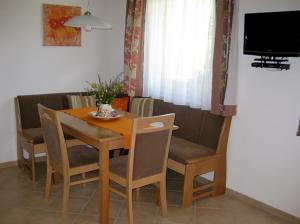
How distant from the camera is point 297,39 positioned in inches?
109

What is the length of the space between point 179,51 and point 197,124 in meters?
0.86

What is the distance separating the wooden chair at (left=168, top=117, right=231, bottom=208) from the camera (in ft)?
10.8

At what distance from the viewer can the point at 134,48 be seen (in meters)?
4.46

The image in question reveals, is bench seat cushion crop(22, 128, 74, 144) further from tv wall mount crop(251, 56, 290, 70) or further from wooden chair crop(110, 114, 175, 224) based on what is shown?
tv wall mount crop(251, 56, 290, 70)

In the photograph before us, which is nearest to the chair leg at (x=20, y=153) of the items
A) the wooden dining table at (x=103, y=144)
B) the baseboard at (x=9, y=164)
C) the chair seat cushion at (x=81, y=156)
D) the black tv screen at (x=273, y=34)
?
the baseboard at (x=9, y=164)

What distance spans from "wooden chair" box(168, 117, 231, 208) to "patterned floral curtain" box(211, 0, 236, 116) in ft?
0.43

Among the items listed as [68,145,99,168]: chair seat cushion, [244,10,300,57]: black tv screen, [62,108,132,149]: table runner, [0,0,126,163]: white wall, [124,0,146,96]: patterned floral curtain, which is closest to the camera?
[244,10,300,57]: black tv screen

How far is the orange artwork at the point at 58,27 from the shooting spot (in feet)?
14.3

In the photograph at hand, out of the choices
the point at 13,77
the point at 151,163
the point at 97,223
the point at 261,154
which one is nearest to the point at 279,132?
the point at 261,154

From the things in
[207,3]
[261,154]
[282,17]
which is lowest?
[261,154]

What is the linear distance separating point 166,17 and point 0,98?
7.25ft

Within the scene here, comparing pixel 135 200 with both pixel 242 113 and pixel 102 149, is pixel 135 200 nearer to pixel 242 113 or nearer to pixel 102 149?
pixel 102 149

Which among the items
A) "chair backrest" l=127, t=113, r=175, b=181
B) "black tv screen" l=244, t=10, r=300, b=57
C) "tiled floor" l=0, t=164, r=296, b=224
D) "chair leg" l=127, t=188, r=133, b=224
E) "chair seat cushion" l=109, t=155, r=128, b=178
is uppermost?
"black tv screen" l=244, t=10, r=300, b=57

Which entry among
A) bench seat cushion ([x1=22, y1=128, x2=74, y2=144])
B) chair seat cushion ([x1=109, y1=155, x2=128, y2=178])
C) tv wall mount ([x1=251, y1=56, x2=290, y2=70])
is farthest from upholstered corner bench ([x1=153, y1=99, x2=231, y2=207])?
bench seat cushion ([x1=22, y1=128, x2=74, y2=144])
